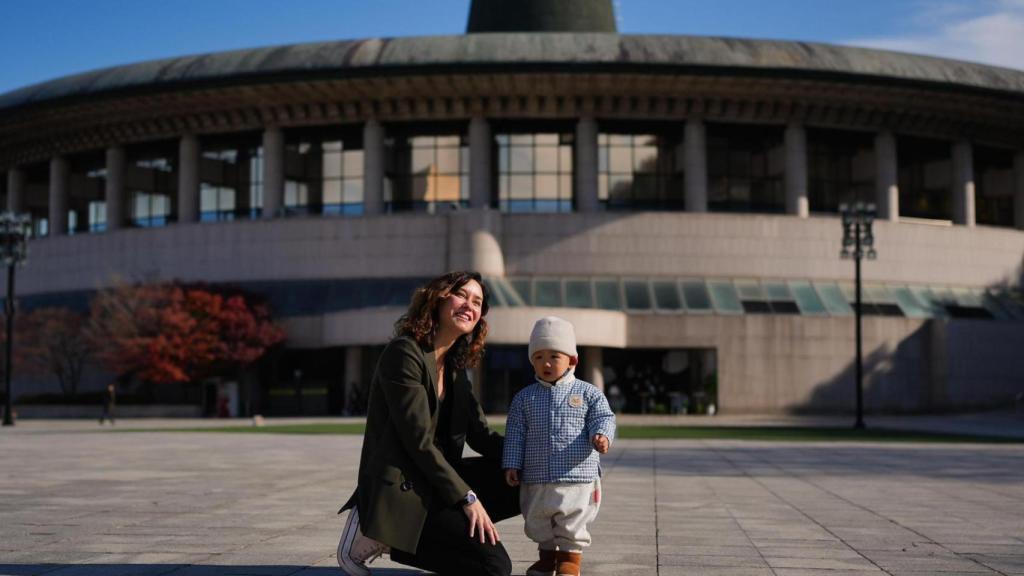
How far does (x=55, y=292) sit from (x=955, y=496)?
54.7m

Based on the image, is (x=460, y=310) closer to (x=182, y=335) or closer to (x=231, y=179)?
(x=182, y=335)

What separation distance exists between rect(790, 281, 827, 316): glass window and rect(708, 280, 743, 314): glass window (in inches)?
114

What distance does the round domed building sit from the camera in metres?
52.1

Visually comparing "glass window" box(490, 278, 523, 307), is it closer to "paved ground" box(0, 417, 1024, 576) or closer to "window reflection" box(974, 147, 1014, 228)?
"paved ground" box(0, 417, 1024, 576)

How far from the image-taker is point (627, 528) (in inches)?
452

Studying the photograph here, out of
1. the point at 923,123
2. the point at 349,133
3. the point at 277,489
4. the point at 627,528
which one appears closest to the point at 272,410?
the point at 349,133

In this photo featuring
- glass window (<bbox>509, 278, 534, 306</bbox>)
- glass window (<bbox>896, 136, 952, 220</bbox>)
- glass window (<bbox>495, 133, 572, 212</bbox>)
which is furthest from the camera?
glass window (<bbox>896, 136, 952, 220</bbox>)

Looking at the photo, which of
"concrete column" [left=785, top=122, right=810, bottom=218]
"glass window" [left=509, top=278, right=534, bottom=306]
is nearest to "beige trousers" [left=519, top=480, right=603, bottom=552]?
"glass window" [left=509, top=278, right=534, bottom=306]

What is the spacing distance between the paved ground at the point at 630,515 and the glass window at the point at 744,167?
35.4 metres

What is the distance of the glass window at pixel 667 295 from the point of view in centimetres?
5272

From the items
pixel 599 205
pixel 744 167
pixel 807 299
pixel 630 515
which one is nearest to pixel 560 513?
pixel 630 515

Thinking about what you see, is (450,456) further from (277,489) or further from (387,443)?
(277,489)

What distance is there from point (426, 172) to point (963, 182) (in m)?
26.8

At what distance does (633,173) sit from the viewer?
187ft
